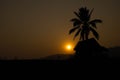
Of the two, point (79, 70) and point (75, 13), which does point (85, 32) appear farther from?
point (79, 70)

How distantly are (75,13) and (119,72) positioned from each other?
3404 cm

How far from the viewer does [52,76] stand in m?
19.5

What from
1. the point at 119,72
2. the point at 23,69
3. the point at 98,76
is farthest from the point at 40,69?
the point at 119,72

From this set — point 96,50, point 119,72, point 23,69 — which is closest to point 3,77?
point 23,69

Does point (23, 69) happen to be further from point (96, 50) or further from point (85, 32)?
point (85, 32)

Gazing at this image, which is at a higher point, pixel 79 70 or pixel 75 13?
pixel 75 13

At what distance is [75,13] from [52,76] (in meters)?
35.2

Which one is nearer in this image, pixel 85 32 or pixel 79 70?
pixel 79 70

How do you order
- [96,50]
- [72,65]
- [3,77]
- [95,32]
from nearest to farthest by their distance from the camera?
[3,77], [72,65], [96,50], [95,32]

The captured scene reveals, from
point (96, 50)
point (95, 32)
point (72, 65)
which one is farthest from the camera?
point (95, 32)

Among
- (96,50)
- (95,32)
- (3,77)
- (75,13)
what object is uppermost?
(75,13)

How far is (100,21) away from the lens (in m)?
52.4

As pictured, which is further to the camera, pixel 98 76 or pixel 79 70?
pixel 79 70

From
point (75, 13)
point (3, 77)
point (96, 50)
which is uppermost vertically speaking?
point (75, 13)
